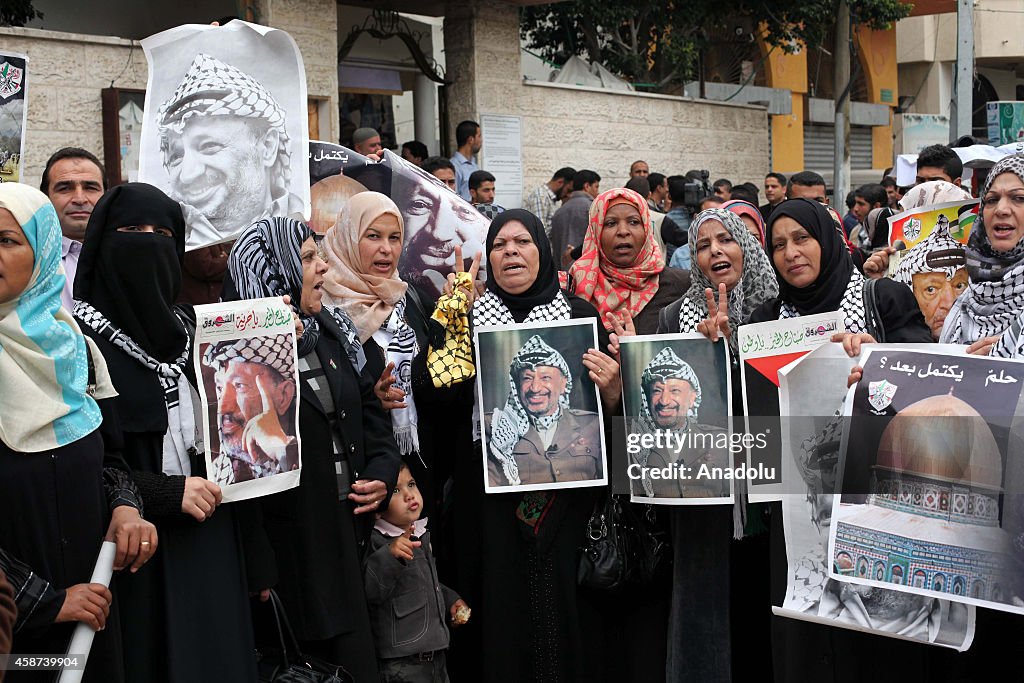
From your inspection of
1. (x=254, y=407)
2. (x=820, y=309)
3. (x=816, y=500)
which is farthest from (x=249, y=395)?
(x=820, y=309)

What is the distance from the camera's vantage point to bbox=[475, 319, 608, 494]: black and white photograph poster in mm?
3820

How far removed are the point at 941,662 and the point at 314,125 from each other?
7.60m

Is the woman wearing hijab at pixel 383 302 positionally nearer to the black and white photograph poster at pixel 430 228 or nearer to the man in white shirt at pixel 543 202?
the black and white photograph poster at pixel 430 228

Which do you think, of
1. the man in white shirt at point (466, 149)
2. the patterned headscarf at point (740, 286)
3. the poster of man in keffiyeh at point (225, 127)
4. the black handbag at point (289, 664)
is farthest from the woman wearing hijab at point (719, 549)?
the man in white shirt at point (466, 149)

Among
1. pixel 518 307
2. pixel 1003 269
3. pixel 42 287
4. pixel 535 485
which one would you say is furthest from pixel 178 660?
pixel 1003 269

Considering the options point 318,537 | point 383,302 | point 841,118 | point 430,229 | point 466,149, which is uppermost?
point 841,118

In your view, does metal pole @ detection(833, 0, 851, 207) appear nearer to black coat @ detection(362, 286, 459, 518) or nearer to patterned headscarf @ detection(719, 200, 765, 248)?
patterned headscarf @ detection(719, 200, 765, 248)

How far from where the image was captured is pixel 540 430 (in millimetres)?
3826

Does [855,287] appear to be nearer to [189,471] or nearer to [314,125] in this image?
[189,471]

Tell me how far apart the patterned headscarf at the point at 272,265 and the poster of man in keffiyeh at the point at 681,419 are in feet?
3.66

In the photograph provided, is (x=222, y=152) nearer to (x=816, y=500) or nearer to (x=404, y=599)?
(x=404, y=599)

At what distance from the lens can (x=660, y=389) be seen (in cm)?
376
